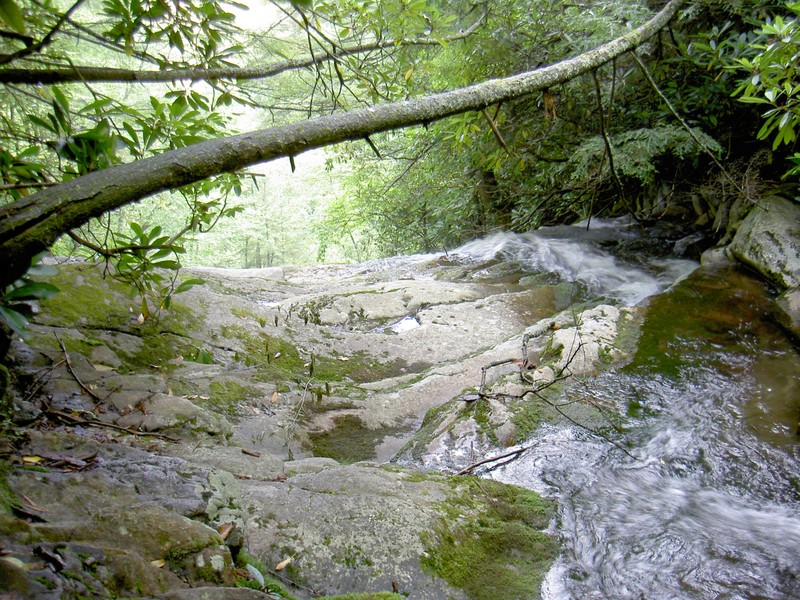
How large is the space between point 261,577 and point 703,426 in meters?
3.33

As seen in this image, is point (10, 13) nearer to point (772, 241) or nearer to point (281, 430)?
point (281, 430)

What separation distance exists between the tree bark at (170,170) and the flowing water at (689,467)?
7.02 feet

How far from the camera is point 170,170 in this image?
1.54 meters

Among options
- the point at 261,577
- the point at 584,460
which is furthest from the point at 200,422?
the point at 584,460

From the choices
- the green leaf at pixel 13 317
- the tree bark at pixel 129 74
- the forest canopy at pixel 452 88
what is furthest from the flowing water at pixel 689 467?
the tree bark at pixel 129 74

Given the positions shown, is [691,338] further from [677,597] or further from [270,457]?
[270,457]

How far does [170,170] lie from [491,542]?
6.95ft

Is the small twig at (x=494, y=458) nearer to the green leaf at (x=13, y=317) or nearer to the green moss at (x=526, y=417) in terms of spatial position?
the green moss at (x=526, y=417)

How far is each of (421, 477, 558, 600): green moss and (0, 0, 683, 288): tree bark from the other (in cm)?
173

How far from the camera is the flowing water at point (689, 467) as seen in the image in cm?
239

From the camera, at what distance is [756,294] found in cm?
529

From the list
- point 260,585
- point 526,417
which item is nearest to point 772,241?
point 526,417

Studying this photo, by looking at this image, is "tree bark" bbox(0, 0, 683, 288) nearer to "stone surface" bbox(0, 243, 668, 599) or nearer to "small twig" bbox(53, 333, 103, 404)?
"stone surface" bbox(0, 243, 668, 599)

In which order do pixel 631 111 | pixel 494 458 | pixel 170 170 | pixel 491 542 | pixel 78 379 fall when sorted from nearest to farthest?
pixel 170 170
pixel 491 542
pixel 78 379
pixel 494 458
pixel 631 111
